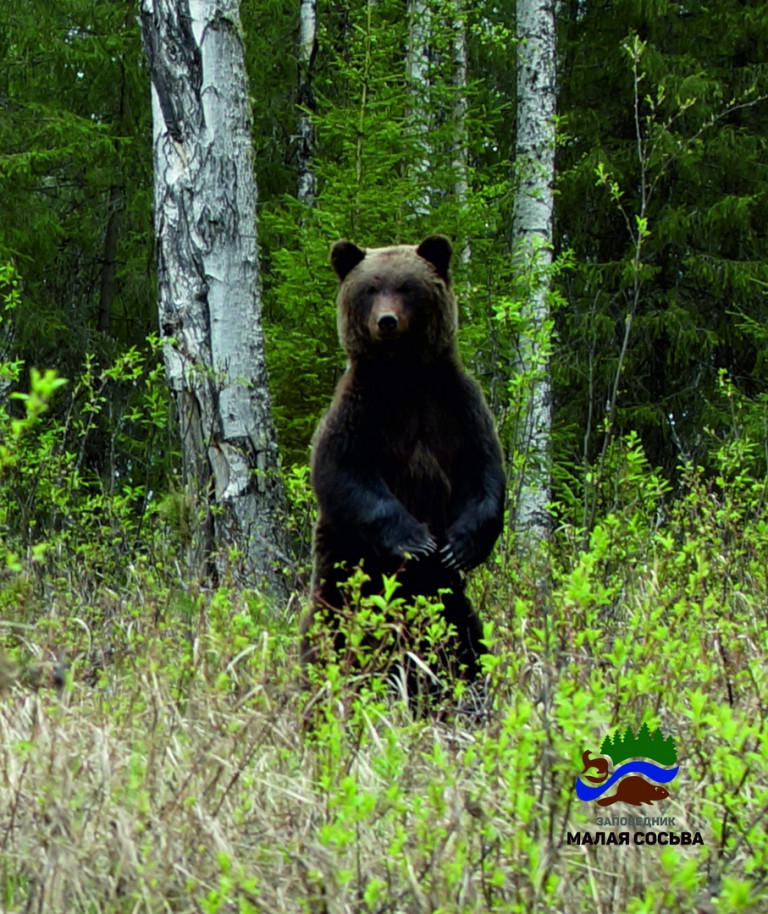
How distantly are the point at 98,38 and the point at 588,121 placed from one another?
6.46 metres

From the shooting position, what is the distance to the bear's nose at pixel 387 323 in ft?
17.6

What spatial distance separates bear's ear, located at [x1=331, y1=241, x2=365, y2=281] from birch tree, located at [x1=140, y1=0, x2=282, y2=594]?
105cm

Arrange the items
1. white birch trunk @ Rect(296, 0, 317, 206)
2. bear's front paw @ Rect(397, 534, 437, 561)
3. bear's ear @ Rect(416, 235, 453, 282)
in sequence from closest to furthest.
→ 1. bear's front paw @ Rect(397, 534, 437, 561)
2. bear's ear @ Rect(416, 235, 453, 282)
3. white birch trunk @ Rect(296, 0, 317, 206)

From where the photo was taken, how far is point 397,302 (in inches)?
217

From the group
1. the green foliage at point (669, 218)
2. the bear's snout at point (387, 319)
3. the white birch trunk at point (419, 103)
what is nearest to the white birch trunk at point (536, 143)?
the white birch trunk at point (419, 103)

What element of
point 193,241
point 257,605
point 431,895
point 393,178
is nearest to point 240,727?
point 431,895

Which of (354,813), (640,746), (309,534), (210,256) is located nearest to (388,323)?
(210,256)

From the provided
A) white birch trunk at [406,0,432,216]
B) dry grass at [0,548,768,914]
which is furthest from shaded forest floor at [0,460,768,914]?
white birch trunk at [406,0,432,216]

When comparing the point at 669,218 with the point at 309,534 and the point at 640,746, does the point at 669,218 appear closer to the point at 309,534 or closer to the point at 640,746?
the point at 309,534

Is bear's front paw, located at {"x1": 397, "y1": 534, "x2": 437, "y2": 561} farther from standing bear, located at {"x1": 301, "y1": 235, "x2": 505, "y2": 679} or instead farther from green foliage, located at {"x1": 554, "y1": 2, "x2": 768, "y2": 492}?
green foliage, located at {"x1": 554, "y1": 2, "x2": 768, "y2": 492}

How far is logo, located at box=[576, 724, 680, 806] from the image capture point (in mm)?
3029

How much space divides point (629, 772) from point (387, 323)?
271 centimetres

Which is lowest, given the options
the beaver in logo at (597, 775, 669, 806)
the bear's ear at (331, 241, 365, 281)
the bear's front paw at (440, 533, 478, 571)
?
the beaver in logo at (597, 775, 669, 806)

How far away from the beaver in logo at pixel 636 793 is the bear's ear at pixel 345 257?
3329 millimetres
